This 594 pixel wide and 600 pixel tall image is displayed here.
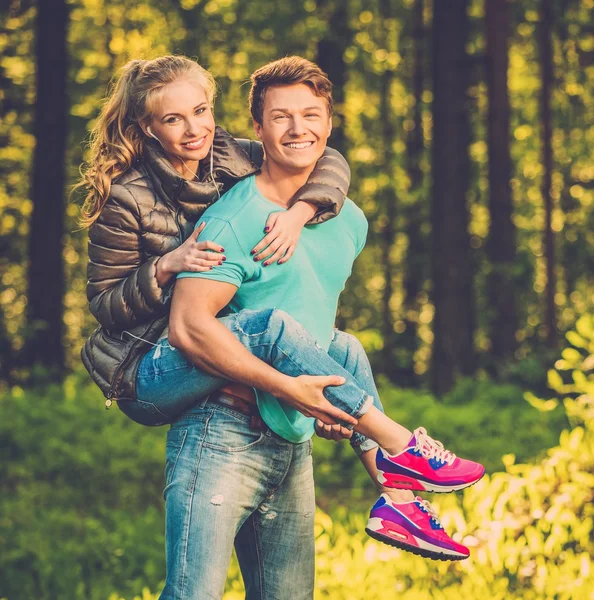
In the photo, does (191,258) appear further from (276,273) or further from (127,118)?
(127,118)

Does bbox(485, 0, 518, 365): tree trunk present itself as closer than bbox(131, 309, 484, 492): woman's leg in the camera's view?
No

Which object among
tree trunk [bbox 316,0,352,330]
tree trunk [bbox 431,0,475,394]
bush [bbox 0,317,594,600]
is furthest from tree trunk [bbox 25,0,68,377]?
tree trunk [bbox 431,0,475,394]

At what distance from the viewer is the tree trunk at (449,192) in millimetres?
12641

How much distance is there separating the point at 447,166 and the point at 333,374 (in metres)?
9.95

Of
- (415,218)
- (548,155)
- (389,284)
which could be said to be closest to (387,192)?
(415,218)

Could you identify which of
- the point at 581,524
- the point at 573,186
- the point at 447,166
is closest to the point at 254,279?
the point at 581,524

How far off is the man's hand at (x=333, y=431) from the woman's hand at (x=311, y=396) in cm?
19

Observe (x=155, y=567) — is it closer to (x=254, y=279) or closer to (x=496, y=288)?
(x=254, y=279)

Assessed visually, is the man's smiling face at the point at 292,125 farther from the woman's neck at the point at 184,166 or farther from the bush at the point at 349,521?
the bush at the point at 349,521

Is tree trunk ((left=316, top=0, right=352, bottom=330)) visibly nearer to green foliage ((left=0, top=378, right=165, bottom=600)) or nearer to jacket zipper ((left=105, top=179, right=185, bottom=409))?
green foliage ((left=0, top=378, right=165, bottom=600))

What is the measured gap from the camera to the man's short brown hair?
127 inches

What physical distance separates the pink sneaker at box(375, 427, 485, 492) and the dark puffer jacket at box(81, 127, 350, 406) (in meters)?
0.85

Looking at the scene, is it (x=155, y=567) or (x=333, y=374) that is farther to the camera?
(x=155, y=567)

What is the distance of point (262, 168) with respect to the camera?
132 inches
